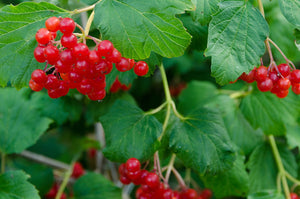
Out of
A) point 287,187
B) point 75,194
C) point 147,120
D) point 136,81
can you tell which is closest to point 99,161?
point 75,194

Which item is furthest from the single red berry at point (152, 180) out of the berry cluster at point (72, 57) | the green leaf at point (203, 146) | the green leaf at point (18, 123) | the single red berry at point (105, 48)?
the green leaf at point (18, 123)

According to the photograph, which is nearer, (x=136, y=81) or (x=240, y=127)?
(x=240, y=127)

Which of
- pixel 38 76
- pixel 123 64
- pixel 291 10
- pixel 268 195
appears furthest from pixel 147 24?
pixel 268 195

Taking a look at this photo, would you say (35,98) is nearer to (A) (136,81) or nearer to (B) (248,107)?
(A) (136,81)

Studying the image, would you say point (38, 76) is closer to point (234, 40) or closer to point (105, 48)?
point (105, 48)

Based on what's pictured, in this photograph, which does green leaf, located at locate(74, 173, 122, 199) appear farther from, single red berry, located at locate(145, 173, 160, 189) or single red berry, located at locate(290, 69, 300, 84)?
single red berry, located at locate(290, 69, 300, 84)

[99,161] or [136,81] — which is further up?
[136,81]

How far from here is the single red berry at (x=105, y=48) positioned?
91cm

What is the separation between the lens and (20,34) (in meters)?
1.03

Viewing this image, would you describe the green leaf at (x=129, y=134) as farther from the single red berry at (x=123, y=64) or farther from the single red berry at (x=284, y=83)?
the single red berry at (x=284, y=83)

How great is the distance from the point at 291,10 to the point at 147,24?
0.48 meters

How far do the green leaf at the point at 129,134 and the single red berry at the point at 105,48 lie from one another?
44 cm

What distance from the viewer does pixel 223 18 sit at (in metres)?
1.05

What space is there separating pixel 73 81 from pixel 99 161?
1.36m
